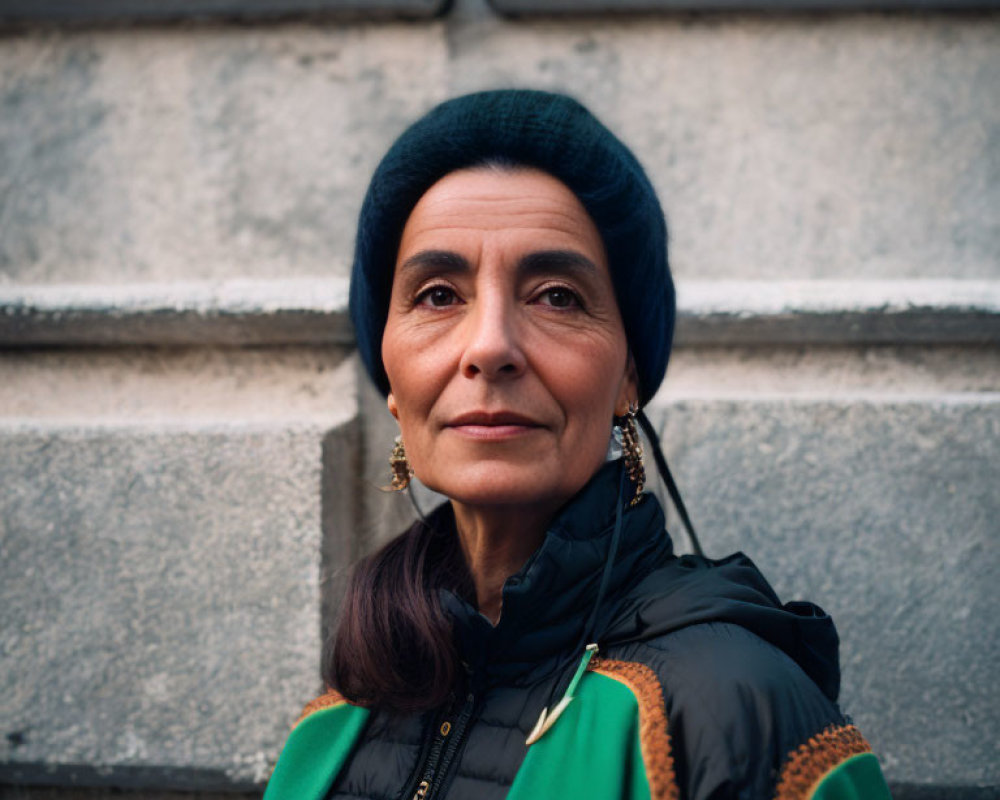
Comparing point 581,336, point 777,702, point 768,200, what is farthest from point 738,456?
point 777,702

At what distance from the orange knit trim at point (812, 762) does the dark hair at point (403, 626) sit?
0.60m

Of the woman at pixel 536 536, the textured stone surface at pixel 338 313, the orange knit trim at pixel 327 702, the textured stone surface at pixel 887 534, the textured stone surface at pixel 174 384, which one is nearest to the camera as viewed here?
the woman at pixel 536 536

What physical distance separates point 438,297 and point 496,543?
0.49 meters

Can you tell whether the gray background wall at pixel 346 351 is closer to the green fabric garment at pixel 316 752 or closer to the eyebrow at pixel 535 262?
the green fabric garment at pixel 316 752

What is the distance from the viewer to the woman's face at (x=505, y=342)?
1.43 m

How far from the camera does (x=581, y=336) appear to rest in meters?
1.50

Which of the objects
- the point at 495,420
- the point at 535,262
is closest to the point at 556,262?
the point at 535,262

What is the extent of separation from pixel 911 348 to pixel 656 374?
1036mm

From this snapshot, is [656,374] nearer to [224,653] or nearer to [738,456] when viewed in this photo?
[738,456]

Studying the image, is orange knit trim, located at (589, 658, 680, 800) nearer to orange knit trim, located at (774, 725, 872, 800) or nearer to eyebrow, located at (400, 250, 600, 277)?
orange knit trim, located at (774, 725, 872, 800)

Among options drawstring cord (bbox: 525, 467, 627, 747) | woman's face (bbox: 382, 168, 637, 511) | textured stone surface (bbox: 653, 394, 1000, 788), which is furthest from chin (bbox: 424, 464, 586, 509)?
textured stone surface (bbox: 653, 394, 1000, 788)

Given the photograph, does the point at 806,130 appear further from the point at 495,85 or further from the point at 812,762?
the point at 812,762

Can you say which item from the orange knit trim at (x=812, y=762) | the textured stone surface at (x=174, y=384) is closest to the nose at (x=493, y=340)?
the orange knit trim at (x=812, y=762)

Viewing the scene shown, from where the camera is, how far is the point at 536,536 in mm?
1613
